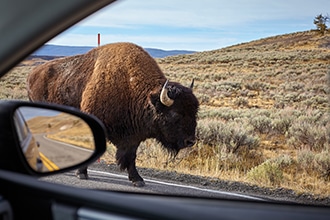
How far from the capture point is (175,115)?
572 centimetres

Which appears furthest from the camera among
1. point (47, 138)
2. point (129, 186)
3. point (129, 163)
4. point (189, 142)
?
point (189, 142)

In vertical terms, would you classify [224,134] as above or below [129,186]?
above

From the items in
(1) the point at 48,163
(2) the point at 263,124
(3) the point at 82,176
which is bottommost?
(3) the point at 82,176

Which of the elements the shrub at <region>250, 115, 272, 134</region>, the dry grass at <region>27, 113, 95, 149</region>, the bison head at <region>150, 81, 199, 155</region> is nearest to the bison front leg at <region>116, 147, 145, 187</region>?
the bison head at <region>150, 81, 199, 155</region>

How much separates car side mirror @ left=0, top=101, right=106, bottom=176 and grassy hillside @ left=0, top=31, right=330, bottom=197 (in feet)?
8.42

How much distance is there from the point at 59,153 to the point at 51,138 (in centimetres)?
9

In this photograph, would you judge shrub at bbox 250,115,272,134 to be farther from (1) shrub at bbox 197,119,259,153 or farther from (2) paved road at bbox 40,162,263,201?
(2) paved road at bbox 40,162,263,201

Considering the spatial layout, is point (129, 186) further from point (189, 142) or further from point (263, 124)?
point (263, 124)

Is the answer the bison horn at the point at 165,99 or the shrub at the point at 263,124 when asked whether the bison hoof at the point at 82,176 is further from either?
the shrub at the point at 263,124

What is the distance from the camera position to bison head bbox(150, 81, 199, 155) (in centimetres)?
559

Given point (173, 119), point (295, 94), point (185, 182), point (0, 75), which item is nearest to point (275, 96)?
point (295, 94)

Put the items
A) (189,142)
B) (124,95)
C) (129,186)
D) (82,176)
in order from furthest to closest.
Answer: (124,95) → (189,142) → (129,186) → (82,176)

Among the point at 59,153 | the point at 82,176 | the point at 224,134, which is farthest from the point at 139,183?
the point at 59,153

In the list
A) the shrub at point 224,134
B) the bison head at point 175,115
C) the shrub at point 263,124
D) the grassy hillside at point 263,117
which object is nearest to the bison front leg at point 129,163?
the grassy hillside at point 263,117
